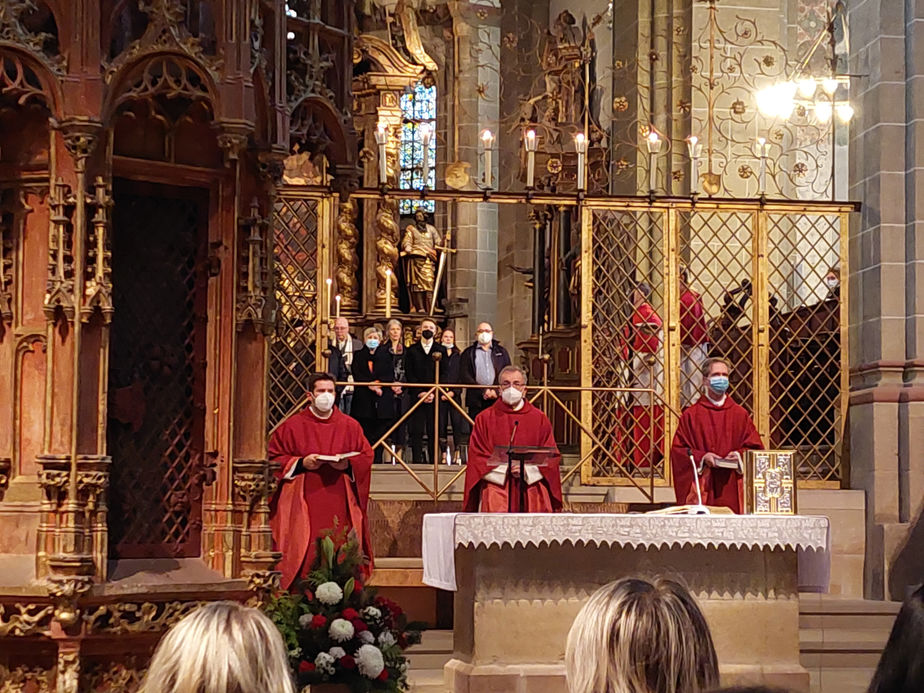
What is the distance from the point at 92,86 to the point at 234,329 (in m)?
1.15

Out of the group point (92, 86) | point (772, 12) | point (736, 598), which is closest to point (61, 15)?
point (92, 86)

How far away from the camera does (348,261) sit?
68.2ft

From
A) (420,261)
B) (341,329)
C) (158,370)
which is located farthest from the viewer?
(420,261)

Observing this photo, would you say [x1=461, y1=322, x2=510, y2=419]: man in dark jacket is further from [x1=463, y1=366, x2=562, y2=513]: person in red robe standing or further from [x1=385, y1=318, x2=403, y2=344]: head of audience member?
[x1=463, y1=366, x2=562, y2=513]: person in red robe standing

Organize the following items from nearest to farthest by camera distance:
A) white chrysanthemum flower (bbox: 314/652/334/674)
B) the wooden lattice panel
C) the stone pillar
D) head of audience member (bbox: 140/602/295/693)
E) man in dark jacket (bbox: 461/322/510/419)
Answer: head of audience member (bbox: 140/602/295/693)
the wooden lattice panel
white chrysanthemum flower (bbox: 314/652/334/674)
the stone pillar
man in dark jacket (bbox: 461/322/510/419)

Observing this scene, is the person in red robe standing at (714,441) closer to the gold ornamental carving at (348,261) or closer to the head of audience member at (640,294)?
the head of audience member at (640,294)

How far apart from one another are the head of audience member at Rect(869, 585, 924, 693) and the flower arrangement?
16.7 feet

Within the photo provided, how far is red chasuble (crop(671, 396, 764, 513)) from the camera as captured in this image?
12.1 m

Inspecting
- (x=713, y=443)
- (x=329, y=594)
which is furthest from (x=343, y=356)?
(x=329, y=594)

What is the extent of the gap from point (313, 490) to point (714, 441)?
3224 millimetres

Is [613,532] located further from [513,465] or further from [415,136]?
[415,136]

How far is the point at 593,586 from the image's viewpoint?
9.70 m

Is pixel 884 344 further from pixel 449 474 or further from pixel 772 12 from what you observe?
pixel 772 12

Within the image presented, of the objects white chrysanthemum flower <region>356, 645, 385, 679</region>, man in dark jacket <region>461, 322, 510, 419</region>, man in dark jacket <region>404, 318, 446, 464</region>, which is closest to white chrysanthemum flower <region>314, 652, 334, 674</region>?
white chrysanthemum flower <region>356, 645, 385, 679</region>
